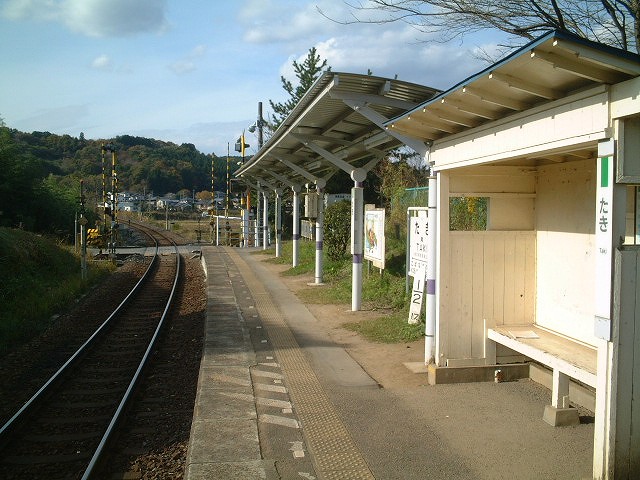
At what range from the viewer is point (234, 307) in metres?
12.7

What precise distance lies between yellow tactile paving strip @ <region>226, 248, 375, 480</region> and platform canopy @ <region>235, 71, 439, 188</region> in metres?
3.23

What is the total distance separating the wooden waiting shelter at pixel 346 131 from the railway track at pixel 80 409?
15.0 feet

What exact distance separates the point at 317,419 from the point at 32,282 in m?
12.1

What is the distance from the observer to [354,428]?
18.0ft

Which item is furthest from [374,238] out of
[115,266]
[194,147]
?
[194,147]

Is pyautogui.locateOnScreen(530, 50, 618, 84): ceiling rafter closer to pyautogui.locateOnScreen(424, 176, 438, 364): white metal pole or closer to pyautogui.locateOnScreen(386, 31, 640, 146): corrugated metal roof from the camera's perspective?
pyautogui.locateOnScreen(386, 31, 640, 146): corrugated metal roof

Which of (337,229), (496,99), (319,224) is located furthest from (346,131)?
(337,229)

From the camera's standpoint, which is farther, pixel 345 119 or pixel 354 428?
pixel 345 119

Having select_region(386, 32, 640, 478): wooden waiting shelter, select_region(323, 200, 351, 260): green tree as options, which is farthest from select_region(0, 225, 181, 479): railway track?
select_region(323, 200, 351, 260): green tree

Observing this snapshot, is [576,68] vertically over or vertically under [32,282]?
over

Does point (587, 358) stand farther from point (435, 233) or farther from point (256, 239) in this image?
point (256, 239)

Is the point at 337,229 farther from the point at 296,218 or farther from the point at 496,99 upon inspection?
the point at 496,99

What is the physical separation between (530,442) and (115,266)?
69.2ft

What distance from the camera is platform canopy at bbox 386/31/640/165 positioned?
3.88 m
